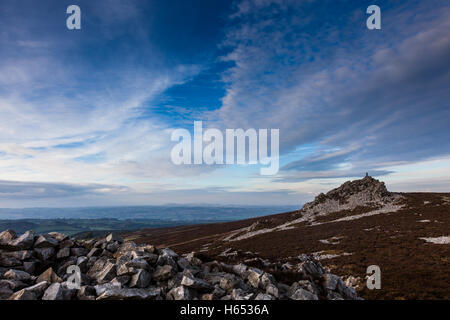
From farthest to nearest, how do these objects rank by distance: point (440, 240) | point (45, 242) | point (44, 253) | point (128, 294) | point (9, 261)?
point (440, 240)
point (45, 242)
point (44, 253)
point (9, 261)
point (128, 294)

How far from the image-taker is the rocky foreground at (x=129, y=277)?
10055 millimetres

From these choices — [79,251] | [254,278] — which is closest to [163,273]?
[254,278]

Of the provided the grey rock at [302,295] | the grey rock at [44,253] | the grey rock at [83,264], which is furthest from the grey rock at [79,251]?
the grey rock at [302,295]

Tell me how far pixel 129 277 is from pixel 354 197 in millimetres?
80097

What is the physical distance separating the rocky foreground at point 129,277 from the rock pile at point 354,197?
64.2 meters

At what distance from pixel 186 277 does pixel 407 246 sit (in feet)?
109

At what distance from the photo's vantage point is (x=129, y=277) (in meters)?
11.1

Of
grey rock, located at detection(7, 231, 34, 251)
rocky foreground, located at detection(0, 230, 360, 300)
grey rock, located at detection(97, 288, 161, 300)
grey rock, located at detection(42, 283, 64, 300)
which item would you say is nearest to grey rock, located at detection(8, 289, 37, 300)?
rocky foreground, located at detection(0, 230, 360, 300)

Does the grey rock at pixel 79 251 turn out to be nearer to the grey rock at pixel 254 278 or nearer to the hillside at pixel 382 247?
the hillside at pixel 382 247

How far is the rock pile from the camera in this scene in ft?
222

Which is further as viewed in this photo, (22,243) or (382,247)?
(382,247)

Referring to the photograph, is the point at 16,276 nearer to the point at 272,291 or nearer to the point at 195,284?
the point at 195,284

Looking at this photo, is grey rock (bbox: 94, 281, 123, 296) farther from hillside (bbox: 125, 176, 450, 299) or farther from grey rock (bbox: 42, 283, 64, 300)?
hillside (bbox: 125, 176, 450, 299)

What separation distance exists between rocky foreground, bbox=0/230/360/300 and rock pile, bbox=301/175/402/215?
211ft
